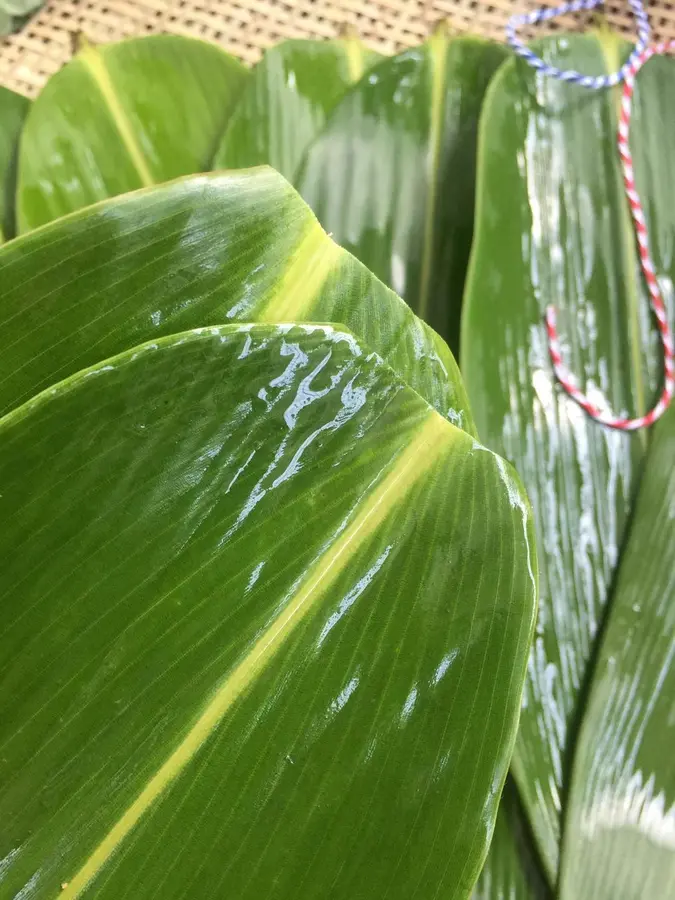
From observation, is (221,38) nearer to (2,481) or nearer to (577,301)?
(577,301)

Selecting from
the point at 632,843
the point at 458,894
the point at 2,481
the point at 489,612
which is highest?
the point at 2,481

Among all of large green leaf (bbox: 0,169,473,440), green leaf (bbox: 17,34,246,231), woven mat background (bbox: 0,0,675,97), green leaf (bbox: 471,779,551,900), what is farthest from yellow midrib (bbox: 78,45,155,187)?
green leaf (bbox: 471,779,551,900)

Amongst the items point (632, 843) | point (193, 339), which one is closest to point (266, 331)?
point (193, 339)

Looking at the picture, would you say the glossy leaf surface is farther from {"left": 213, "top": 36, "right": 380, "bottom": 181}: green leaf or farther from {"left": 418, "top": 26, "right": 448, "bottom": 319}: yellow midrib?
{"left": 213, "top": 36, "right": 380, "bottom": 181}: green leaf

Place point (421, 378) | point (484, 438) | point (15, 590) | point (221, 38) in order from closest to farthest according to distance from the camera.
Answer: point (15, 590)
point (421, 378)
point (484, 438)
point (221, 38)

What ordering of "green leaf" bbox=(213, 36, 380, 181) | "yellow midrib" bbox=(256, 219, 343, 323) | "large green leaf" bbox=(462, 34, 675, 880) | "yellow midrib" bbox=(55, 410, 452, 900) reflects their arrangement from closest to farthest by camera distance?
"yellow midrib" bbox=(55, 410, 452, 900), "yellow midrib" bbox=(256, 219, 343, 323), "large green leaf" bbox=(462, 34, 675, 880), "green leaf" bbox=(213, 36, 380, 181)

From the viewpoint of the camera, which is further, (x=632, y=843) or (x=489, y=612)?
(x=632, y=843)
